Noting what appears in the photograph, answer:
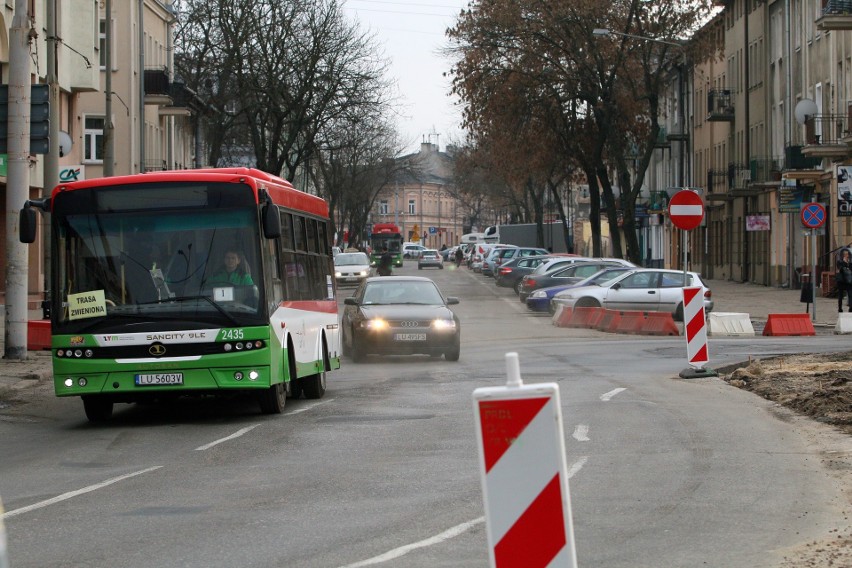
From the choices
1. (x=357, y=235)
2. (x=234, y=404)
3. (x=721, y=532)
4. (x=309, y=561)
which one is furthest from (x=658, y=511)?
(x=357, y=235)

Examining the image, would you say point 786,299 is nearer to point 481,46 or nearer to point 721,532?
point 481,46

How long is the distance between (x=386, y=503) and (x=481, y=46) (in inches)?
1840

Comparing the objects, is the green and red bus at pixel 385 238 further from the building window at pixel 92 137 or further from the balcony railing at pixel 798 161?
the balcony railing at pixel 798 161

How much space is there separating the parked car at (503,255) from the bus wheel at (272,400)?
5426cm

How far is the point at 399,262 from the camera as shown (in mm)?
102938

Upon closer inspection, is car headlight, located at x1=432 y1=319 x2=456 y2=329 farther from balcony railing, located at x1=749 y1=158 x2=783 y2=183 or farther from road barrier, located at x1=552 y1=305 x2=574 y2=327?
balcony railing, located at x1=749 y1=158 x2=783 y2=183

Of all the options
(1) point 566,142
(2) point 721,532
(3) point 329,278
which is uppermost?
(1) point 566,142

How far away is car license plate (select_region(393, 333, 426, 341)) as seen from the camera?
23.8 m

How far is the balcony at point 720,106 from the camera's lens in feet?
230

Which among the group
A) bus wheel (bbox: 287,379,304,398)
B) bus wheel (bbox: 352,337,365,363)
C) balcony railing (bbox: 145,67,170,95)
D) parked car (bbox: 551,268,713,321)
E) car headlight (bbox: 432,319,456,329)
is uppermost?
balcony railing (bbox: 145,67,170,95)

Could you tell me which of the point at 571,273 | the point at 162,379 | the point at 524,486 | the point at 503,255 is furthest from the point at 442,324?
the point at 503,255

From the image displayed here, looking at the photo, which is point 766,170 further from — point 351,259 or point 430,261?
point 430,261

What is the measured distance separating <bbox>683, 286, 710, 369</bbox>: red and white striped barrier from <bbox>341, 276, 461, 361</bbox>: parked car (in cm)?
495

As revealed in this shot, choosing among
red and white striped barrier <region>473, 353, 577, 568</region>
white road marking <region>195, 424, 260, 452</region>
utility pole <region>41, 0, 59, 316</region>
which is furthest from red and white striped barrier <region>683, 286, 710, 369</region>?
red and white striped barrier <region>473, 353, 577, 568</region>
